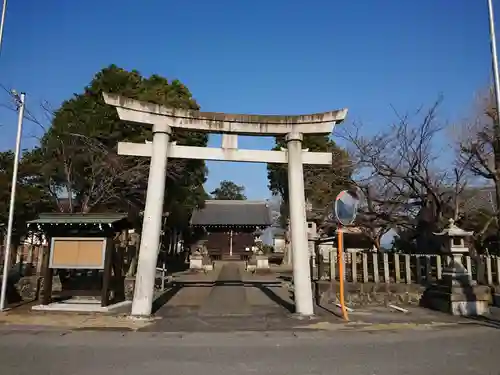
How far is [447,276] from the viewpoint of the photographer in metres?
11.2

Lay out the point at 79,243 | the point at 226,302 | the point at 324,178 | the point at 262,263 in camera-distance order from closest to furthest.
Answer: the point at 79,243, the point at 226,302, the point at 324,178, the point at 262,263

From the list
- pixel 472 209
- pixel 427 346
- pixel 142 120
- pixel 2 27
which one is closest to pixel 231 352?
pixel 427 346

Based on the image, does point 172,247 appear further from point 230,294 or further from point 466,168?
point 466,168

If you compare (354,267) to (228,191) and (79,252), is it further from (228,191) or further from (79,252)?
(228,191)

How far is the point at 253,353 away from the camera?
6.41 metres

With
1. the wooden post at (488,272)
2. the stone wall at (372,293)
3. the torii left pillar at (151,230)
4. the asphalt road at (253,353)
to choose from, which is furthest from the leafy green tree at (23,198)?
the wooden post at (488,272)

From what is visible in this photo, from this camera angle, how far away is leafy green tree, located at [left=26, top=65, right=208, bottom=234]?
17547 mm

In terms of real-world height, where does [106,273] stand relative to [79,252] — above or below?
below

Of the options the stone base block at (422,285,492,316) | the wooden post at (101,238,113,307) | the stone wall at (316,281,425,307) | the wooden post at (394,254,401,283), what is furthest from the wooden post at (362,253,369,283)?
the wooden post at (101,238,113,307)

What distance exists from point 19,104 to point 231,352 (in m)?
10.6

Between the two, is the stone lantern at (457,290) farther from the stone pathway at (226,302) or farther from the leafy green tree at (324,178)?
the leafy green tree at (324,178)

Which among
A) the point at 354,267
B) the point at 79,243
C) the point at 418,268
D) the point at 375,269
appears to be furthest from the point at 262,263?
the point at 79,243

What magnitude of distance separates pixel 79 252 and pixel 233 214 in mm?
31029

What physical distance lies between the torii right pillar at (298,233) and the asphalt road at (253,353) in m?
2.12
